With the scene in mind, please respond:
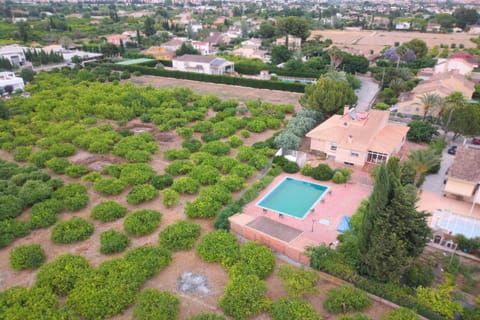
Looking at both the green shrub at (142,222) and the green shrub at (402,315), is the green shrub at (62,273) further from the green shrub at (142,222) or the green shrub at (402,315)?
the green shrub at (402,315)

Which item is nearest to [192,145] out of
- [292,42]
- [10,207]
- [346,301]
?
[10,207]

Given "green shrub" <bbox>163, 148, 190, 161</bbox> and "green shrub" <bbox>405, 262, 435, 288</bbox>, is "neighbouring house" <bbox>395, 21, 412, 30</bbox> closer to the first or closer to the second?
"green shrub" <bbox>163, 148, 190, 161</bbox>

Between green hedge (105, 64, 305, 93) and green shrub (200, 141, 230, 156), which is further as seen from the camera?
green hedge (105, 64, 305, 93)

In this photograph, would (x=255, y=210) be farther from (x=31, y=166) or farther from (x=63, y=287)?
(x=31, y=166)

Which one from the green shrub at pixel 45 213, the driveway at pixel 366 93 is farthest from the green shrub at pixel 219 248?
the driveway at pixel 366 93

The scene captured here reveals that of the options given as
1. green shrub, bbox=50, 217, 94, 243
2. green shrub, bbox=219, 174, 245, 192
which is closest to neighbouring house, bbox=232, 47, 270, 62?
green shrub, bbox=219, 174, 245, 192

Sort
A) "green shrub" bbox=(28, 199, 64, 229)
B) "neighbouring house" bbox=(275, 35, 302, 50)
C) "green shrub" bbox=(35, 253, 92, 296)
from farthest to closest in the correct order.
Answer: "neighbouring house" bbox=(275, 35, 302, 50), "green shrub" bbox=(28, 199, 64, 229), "green shrub" bbox=(35, 253, 92, 296)

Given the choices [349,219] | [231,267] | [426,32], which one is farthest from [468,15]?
[231,267]
